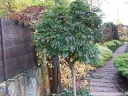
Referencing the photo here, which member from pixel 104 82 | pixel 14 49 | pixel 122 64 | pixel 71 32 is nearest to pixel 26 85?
pixel 14 49

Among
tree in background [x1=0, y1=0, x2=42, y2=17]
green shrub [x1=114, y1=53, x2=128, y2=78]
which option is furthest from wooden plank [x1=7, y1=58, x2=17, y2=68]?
green shrub [x1=114, y1=53, x2=128, y2=78]

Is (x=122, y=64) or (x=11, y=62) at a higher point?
(x=11, y=62)

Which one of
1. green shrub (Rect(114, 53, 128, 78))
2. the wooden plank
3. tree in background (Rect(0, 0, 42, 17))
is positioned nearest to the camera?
the wooden plank

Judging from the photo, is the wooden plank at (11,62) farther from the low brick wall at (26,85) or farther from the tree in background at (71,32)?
the tree in background at (71,32)

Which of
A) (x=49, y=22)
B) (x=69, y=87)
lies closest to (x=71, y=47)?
(x=49, y=22)

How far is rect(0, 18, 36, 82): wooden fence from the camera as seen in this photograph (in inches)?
121

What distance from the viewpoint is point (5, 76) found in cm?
312

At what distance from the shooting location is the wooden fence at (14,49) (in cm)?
308

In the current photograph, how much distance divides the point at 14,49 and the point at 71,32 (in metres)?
1.05

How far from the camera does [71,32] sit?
3695 mm

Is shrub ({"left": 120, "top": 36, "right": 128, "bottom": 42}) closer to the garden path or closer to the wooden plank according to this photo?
the garden path

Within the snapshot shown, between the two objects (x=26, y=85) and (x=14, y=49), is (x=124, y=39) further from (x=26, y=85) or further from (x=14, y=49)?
(x=14, y=49)

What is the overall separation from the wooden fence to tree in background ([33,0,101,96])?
302mm

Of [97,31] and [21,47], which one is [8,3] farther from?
[97,31]
